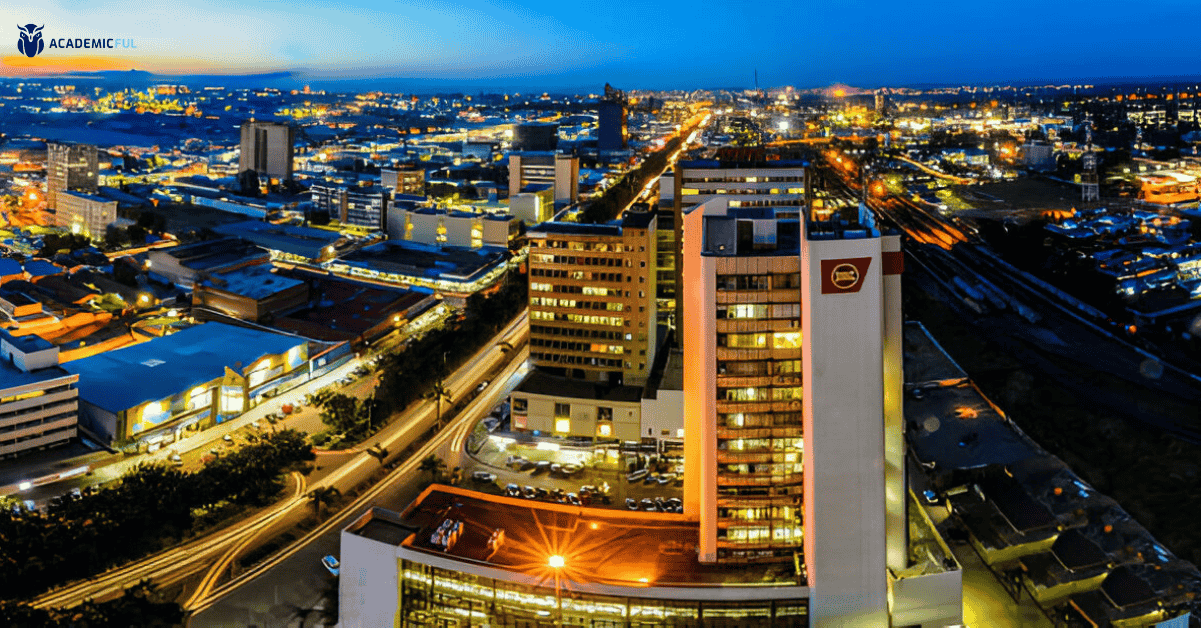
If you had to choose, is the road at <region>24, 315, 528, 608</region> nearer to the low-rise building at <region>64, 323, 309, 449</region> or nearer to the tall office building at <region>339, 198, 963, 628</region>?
Result: the low-rise building at <region>64, 323, 309, 449</region>

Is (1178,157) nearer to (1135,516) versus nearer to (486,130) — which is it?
(1135,516)

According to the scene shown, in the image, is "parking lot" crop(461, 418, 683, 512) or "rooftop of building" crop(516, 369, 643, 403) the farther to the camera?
"rooftop of building" crop(516, 369, 643, 403)

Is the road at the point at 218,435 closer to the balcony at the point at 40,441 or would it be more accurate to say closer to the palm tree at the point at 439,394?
the balcony at the point at 40,441

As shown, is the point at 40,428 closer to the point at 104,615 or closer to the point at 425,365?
the point at 104,615

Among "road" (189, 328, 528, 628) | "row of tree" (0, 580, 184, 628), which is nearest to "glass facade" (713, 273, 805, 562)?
"road" (189, 328, 528, 628)

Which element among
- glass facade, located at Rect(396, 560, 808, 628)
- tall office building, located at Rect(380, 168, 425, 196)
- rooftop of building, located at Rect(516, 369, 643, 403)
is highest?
tall office building, located at Rect(380, 168, 425, 196)

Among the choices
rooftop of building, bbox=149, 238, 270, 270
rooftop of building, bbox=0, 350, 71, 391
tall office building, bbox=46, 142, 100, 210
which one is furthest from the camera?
tall office building, bbox=46, 142, 100, 210
